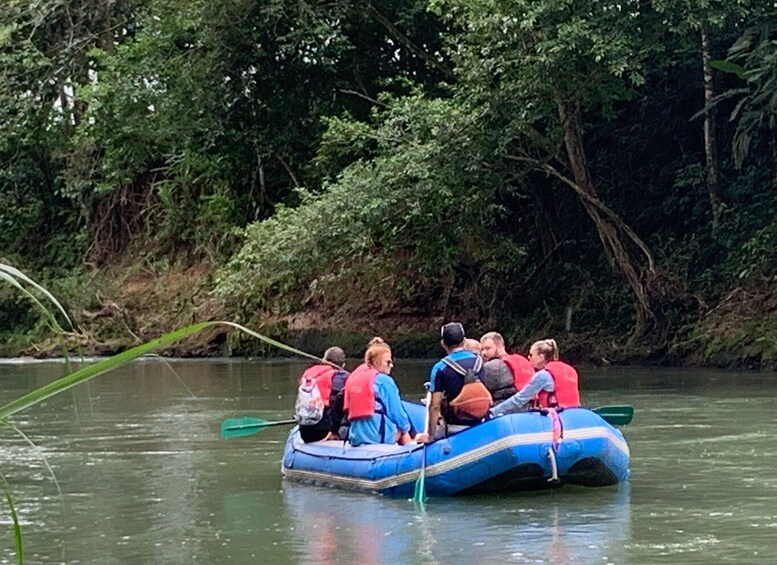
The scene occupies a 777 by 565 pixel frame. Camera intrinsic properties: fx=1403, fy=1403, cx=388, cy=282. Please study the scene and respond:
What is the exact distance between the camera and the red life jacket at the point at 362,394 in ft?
33.1

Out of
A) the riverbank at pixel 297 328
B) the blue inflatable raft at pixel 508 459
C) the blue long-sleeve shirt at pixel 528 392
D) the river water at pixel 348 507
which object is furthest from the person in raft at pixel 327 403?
the riverbank at pixel 297 328

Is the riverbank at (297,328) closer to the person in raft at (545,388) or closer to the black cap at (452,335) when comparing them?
the person in raft at (545,388)

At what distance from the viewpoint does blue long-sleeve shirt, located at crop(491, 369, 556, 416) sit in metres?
9.46

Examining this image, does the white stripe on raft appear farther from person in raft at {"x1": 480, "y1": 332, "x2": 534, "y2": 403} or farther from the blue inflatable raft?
person in raft at {"x1": 480, "y1": 332, "x2": 534, "y2": 403}

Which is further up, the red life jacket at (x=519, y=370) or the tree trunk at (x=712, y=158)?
the tree trunk at (x=712, y=158)

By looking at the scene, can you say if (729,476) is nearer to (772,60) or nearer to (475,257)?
(772,60)

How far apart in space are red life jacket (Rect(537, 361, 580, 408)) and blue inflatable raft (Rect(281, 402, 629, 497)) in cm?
22

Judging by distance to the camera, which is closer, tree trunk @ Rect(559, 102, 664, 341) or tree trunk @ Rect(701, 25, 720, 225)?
tree trunk @ Rect(559, 102, 664, 341)

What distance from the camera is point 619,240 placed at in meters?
22.6

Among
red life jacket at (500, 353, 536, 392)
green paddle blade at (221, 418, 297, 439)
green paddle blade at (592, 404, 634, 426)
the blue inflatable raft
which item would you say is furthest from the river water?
red life jacket at (500, 353, 536, 392)

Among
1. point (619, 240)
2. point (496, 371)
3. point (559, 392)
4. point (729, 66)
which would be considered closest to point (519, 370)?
point (496, 371)

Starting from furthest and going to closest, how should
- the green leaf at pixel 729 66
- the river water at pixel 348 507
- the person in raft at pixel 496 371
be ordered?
the green leaf at pixel 729 66
the person in raft at pixel 496 371
the river water at pixel 348 507

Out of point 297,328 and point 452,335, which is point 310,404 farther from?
point 297,328

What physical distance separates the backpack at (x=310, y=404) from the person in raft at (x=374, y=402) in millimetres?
284
